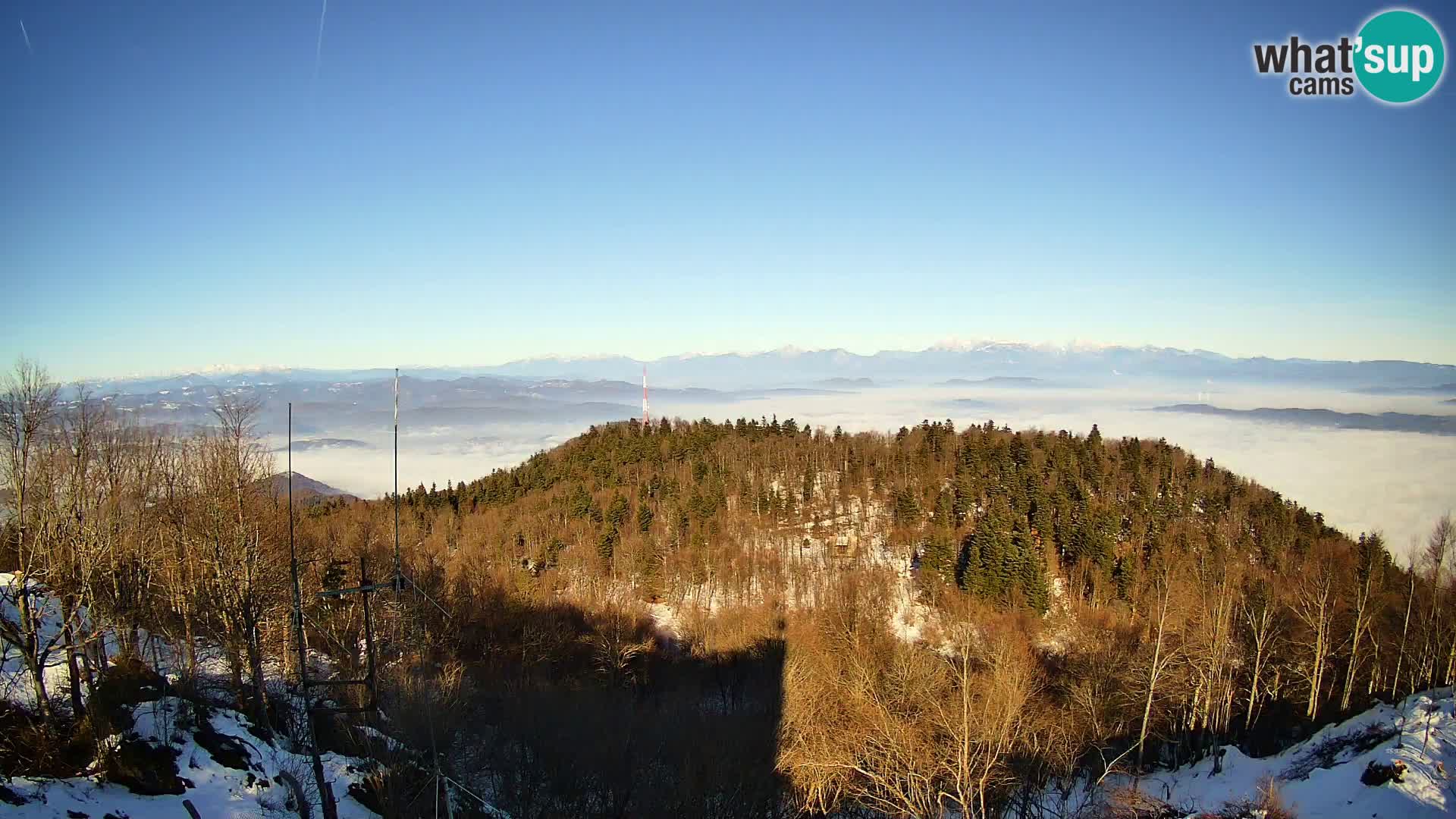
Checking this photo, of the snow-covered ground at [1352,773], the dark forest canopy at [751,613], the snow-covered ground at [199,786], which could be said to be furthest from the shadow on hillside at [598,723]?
the snow-covered ground at [1352,773]

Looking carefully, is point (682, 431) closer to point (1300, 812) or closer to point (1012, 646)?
point (1012, 646)

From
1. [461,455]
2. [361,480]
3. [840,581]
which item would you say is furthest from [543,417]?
[840,581]

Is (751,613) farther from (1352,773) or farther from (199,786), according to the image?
(199,786)

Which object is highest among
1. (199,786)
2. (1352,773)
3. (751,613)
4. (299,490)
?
(299,490)

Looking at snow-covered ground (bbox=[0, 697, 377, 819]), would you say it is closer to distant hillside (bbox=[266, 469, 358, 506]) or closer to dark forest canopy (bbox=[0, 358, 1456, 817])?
dark forest canopy (bbox=[0, 358, 1456, 817])

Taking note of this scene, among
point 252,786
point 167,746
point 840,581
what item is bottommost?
point 840,581

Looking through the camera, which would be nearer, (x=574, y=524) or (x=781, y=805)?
(x=781, y=805)

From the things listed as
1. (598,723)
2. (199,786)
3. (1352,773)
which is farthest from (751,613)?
(199,786)
